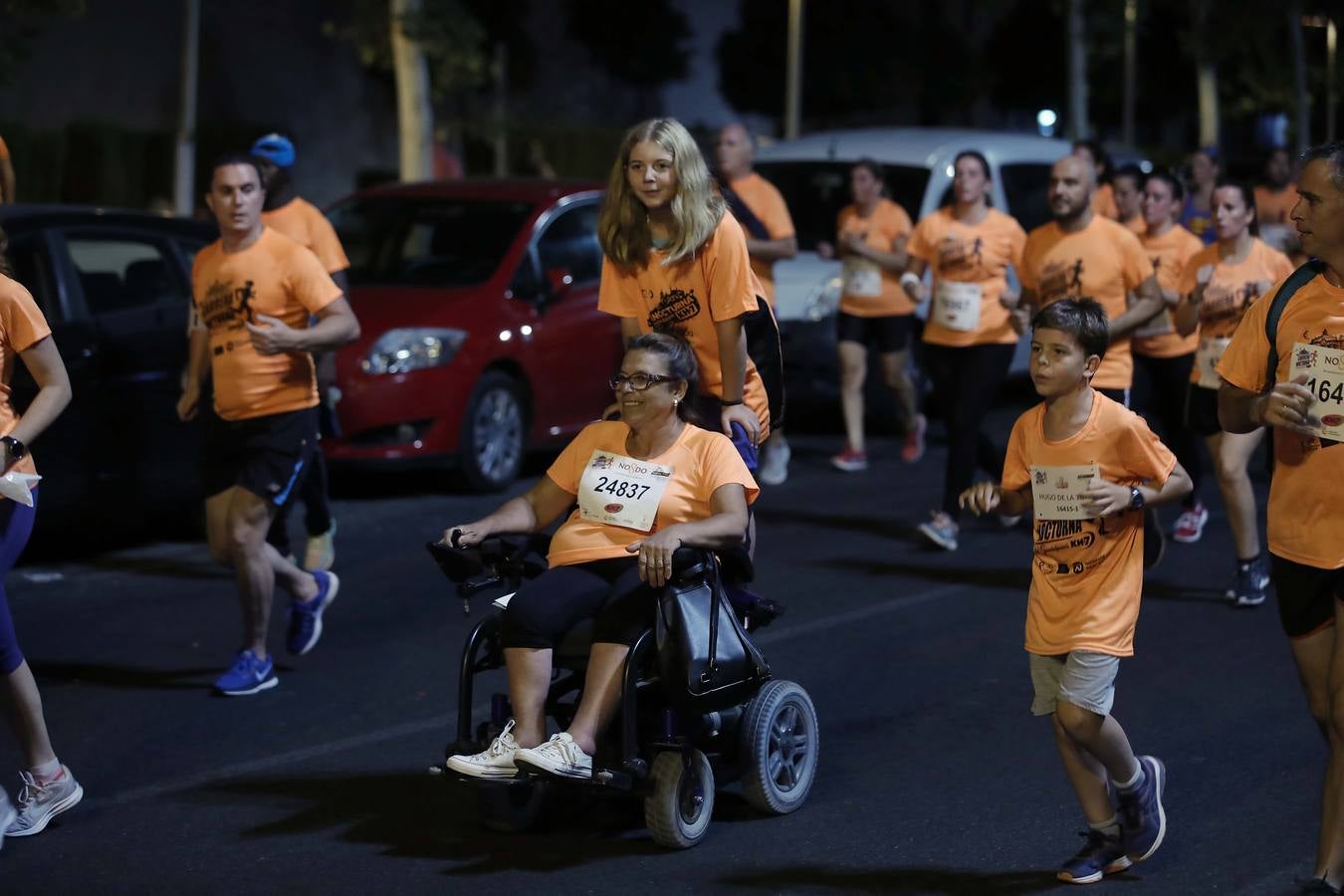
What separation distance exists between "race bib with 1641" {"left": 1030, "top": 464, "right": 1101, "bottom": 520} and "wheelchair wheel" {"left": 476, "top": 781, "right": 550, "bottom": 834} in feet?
4.94

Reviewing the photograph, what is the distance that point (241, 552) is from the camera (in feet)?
23.4

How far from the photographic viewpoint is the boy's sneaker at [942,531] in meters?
9.87

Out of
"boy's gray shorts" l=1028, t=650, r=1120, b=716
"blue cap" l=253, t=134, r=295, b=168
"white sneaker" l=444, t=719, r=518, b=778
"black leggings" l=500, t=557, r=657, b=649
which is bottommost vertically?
"white sneaker" l=444, t=719, r=518, b=778

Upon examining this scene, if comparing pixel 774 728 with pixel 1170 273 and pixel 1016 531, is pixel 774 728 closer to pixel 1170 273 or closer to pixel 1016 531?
pixel 1016 531

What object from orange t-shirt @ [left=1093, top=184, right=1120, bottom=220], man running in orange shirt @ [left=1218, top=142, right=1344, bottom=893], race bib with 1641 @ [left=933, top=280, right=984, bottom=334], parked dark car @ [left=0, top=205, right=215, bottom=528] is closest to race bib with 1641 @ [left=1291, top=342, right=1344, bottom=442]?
man running in orange shirt @ [left=1218, top=142, right=1344, bottom=893]

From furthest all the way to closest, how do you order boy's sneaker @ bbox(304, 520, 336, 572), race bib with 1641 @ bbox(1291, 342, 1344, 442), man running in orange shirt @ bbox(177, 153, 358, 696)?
1. boy's sneaker @ bbox(304, 520, 336, 572)
2. man running in orange shirt @ bbox(177, 153, 358, 696)
3. race bib with 1641 @ bbox(1291, 342, 1344, 442)

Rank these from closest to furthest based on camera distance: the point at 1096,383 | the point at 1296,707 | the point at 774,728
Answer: the point at 774,728, the point at 1296,707, the point at 1096,383

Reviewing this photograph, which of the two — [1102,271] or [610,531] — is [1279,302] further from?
[1102,271]

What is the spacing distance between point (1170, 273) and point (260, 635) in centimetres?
549

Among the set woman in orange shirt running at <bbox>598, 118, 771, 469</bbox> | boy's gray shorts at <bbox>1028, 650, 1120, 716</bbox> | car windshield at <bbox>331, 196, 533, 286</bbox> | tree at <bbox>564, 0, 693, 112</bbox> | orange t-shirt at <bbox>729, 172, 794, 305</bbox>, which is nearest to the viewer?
boy's gray shorts at <bbox>1028, 650, 1120, 716</bbox>

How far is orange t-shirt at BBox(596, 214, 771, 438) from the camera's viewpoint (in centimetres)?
626

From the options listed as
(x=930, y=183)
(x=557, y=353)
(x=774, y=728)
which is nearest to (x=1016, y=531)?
(x=557, y=353)

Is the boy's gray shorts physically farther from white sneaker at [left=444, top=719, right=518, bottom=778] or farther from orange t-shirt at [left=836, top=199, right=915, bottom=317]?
orange t-shirt at [left=836, top=199, right=915, bottom=317]

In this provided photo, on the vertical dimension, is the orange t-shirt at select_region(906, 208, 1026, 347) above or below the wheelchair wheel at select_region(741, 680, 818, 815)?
above
